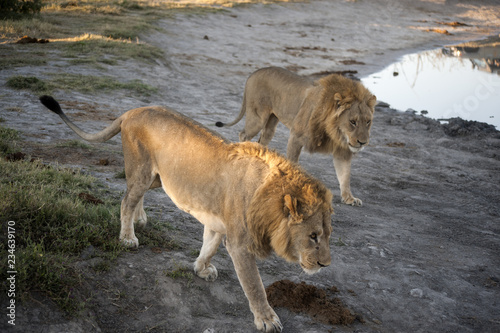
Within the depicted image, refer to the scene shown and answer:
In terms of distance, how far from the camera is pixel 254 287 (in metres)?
3.34

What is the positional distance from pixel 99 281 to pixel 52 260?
35 cm

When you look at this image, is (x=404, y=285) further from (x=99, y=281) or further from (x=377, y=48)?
(x=377, y=48)

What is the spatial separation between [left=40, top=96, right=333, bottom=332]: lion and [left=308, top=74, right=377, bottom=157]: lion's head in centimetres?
239

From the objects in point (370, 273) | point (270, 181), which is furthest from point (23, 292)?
point (370, 273)

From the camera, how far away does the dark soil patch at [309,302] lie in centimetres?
367

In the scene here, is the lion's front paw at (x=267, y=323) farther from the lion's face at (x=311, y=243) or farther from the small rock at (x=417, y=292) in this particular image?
the small rock at (x=417, y=292)

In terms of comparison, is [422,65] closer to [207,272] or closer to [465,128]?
[465,128]

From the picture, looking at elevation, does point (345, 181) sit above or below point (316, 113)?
below

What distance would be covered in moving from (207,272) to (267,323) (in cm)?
75

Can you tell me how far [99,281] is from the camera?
3539 millimetres

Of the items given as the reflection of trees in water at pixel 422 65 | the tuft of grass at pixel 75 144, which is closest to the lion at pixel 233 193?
the tuft of grass at pixel 75 144

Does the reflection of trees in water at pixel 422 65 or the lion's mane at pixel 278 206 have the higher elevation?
the lion's mane at pixel 278 206

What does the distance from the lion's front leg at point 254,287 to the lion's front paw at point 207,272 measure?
61cm

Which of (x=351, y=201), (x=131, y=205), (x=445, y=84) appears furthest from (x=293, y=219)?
(x=445, y=84)
